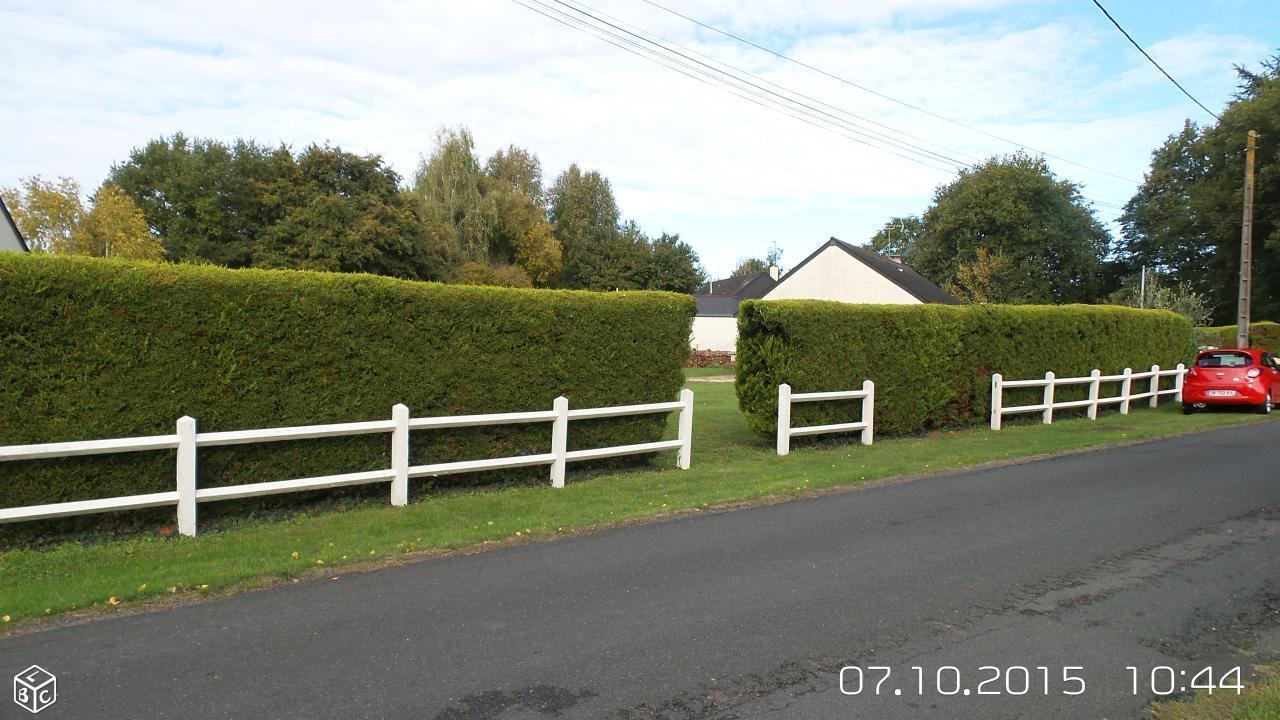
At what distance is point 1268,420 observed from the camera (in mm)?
18297

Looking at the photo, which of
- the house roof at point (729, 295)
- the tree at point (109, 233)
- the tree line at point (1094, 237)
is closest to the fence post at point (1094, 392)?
A: the house roof at point (729, 295)

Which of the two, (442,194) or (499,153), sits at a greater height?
(499,153)

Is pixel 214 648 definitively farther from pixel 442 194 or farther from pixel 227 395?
pixel 442 194

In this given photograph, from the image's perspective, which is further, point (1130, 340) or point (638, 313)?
point (1130, 340)

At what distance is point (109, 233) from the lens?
134ft

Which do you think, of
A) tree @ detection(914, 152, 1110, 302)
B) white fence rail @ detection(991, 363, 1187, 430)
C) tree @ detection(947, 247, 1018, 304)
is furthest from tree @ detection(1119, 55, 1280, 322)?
white fence rail @ detection(991, 363, 1187, 430)

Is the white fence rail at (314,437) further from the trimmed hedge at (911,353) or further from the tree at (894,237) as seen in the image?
the tree at (894,237)

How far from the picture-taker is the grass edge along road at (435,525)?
5.57 meters

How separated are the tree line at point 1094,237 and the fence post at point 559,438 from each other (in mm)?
51560

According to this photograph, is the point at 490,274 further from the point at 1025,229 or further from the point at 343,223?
the point at 1025,229

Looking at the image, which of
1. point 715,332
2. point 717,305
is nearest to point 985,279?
point 717,305

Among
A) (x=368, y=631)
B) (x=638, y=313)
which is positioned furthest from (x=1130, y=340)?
(x=368, y=631)

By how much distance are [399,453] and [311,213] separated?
42907 millimetres

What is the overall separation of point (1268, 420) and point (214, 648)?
859 inches
